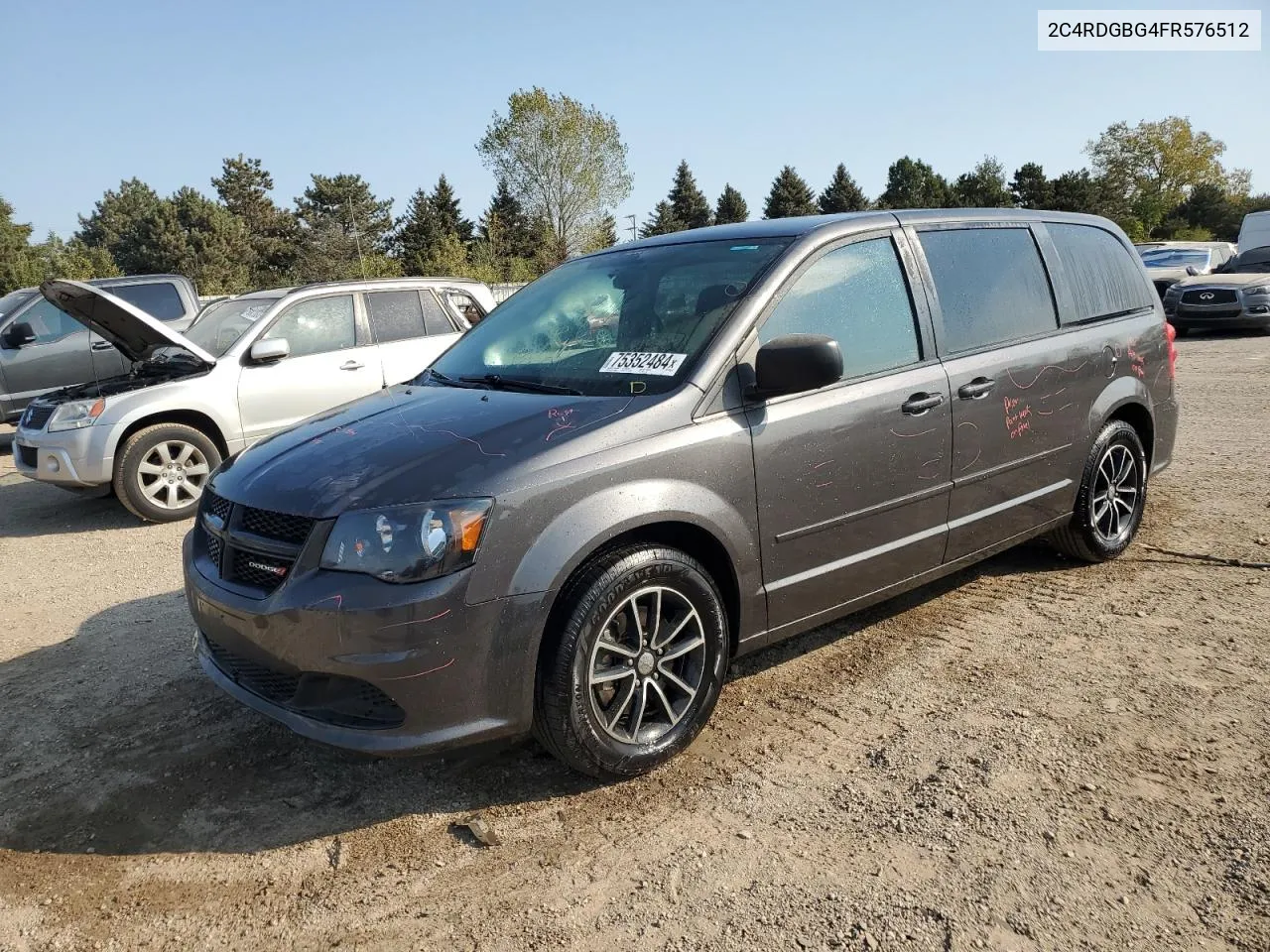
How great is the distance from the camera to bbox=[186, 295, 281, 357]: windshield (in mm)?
7812

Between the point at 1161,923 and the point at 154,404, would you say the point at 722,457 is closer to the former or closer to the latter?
the point at 1161,923

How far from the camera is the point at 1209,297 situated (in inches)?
661

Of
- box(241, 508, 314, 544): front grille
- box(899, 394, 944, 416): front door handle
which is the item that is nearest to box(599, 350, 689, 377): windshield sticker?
box(899, 394, 944, 416): front door handle

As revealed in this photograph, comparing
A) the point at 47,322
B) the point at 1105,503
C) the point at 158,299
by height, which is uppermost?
the point at 158,299

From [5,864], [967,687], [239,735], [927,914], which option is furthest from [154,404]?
[927,914]

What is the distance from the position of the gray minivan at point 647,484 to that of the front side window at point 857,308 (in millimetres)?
13

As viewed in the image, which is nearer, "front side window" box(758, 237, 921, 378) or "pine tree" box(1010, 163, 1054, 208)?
"front side window" box(758, 237, 921, 378)

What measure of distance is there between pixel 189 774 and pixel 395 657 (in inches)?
46.2

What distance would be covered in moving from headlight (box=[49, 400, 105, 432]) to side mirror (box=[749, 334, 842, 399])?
5.95 metres

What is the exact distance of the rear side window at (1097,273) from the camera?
15.1 feet

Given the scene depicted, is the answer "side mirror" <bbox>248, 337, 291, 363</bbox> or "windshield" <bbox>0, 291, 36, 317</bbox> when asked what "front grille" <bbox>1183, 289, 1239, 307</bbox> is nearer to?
"side mirror" <bbox>248, 337, 291, 363</bbox>

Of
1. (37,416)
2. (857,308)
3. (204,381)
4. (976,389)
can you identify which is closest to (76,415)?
(37,416)

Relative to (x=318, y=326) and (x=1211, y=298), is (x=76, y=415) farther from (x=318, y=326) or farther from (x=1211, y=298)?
(x=1211, y=298)

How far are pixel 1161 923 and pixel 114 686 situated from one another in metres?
3.92
